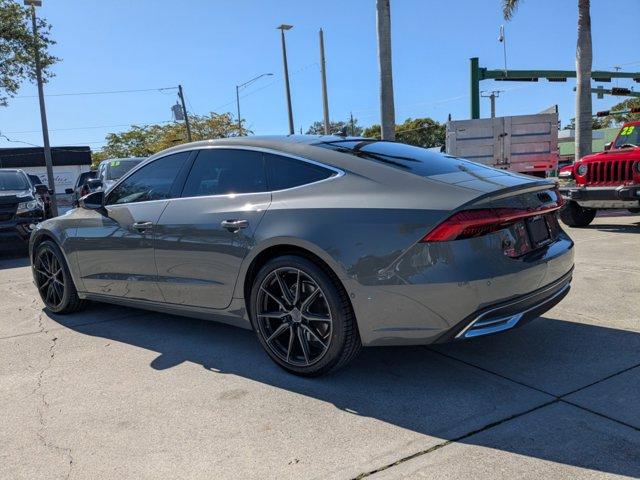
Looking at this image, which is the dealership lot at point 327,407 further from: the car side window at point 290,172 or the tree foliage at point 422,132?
the tree foliage at point 422,132

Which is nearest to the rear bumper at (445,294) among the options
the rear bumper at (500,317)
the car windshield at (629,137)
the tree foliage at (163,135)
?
the rear bumper at (500,317)

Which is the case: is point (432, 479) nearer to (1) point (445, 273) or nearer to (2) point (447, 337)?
(2) point (447, 337)

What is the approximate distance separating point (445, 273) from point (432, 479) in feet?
3.42

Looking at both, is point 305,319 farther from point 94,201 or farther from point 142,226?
point 94,201

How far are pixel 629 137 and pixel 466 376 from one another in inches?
309

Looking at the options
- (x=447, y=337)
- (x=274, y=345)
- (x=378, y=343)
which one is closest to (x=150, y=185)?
(x=274, y=345)

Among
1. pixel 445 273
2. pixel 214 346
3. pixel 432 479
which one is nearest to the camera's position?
pixel 432 479

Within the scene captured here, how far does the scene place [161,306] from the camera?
436cm

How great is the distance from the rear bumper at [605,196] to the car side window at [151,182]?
23.5ft

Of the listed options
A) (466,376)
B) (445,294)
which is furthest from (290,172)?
(466,376)

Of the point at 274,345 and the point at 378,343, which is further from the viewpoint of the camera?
the point at 274,345

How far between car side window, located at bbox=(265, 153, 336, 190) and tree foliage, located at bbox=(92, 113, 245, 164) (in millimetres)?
49195

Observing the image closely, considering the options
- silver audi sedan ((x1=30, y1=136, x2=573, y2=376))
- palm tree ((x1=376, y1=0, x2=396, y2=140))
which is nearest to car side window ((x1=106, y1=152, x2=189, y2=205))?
silver audi sedan ((x1=30, y1=136, x2=573, y2=376))

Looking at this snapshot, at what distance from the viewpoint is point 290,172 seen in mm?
3674
